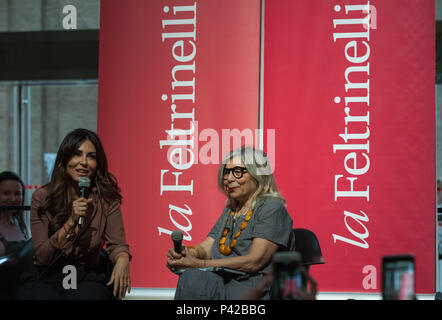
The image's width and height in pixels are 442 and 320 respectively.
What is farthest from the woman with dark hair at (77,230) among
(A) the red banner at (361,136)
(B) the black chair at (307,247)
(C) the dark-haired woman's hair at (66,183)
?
(A) the red banner at (361,136)

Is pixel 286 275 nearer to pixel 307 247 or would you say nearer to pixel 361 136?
pixel 307 247

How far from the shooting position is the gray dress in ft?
7.31

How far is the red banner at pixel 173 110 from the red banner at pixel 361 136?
0.42 meters

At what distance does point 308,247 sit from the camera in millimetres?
2699

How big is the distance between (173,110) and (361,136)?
1454mm

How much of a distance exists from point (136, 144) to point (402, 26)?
223 cm

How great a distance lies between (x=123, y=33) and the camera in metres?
3.78

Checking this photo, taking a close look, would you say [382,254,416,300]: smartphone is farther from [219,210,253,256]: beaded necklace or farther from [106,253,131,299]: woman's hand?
[106,253,131,299]: woman's hand

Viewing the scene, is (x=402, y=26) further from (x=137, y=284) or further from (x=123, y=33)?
(x=137, y=284)

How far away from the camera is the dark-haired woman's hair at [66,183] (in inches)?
94.0

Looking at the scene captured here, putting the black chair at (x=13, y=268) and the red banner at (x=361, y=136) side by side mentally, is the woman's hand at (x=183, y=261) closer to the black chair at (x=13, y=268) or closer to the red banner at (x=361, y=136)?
the black chair at (x=13, y=268)

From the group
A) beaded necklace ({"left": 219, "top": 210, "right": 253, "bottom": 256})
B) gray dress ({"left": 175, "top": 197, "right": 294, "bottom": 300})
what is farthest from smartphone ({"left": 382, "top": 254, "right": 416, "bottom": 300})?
beaded necklace ({"left": 219, "top": 210, "right": 253, "bottom": 256})

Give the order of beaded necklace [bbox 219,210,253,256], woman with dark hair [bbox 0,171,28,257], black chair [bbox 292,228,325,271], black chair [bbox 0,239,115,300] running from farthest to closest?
woman with dark hair [bbox 0,171,28,257]
black chair [bbox 0,239,115,300]
black chair [bbox 292,228,325,271]
beaded necklace [bbox 219,210,253,256]

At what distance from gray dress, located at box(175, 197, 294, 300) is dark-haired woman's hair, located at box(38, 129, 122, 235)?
0.63m
